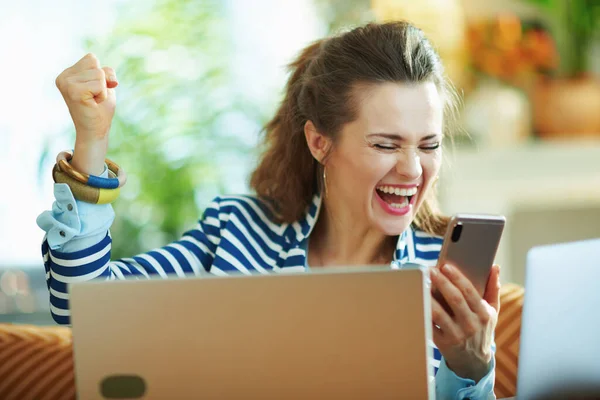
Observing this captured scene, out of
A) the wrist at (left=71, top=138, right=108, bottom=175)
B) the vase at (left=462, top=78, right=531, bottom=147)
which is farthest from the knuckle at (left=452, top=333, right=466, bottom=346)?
the vase at (left=462, top=78, right=531, bottom=147)

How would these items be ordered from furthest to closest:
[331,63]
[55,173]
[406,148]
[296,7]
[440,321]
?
[296,7] < [331,63] < [406,148] < [55,173] < [440,321]

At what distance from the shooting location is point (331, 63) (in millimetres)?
1692

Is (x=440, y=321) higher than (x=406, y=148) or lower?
lower

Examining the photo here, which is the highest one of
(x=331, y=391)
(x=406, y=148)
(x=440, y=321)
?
(x=406, y=148)

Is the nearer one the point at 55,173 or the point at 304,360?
the point at 304,360

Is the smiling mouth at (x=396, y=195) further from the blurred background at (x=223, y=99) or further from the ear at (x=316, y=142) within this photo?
the blurred background at (x=223, y=99)

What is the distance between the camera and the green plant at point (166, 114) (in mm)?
2928

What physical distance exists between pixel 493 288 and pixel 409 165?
0.36 metres

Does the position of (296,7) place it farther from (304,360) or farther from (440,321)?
(304,360)

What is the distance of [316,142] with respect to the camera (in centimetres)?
173

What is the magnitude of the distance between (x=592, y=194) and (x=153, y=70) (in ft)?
6.08

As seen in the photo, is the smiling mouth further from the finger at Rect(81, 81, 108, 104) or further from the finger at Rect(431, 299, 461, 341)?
the finger at Rect(81, 81, 108, 104)

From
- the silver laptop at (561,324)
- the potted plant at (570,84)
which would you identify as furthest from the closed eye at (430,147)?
the potted plant at (570,84)

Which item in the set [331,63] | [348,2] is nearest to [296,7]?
[348,2]
